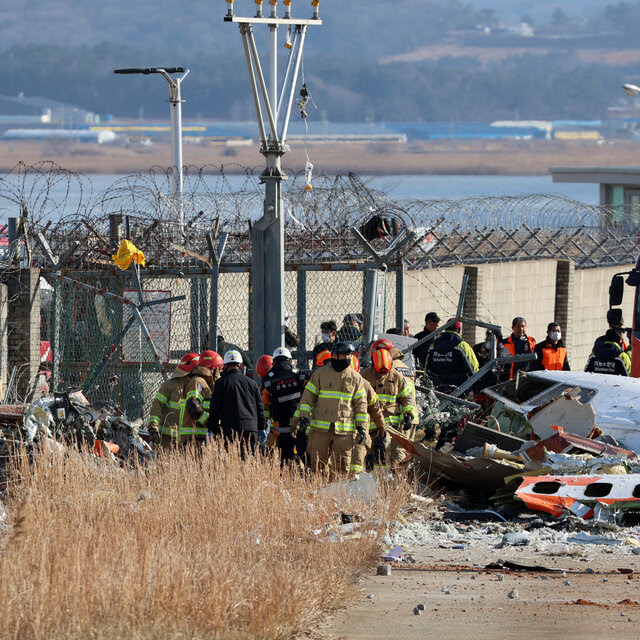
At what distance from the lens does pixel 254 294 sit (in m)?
11.8

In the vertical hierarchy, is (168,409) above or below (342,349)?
below

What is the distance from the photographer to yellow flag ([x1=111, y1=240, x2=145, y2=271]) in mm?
12922

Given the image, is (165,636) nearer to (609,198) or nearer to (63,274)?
(63,274)

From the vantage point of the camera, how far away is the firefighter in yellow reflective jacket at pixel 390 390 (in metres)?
11.1

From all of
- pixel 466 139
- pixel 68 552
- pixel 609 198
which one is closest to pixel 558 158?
pixel 466 139

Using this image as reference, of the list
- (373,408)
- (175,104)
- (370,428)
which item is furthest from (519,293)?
(373,408)

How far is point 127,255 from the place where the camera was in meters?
13.0

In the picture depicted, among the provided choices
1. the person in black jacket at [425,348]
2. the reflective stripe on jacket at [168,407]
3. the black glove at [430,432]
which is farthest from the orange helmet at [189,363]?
the person in black jacket at [425,348]

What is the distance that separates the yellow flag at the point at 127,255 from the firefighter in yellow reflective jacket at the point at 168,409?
267 centimetres

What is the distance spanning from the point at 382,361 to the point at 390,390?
29 cm

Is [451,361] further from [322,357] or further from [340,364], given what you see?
[340,364]

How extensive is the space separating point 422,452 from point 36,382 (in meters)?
4.68

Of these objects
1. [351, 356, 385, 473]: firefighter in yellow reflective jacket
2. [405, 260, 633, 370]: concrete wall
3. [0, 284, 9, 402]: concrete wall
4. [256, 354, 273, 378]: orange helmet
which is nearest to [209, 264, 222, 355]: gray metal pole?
[256, 354, 273, 378]: orange helmet

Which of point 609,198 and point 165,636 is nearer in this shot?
point 165,636
